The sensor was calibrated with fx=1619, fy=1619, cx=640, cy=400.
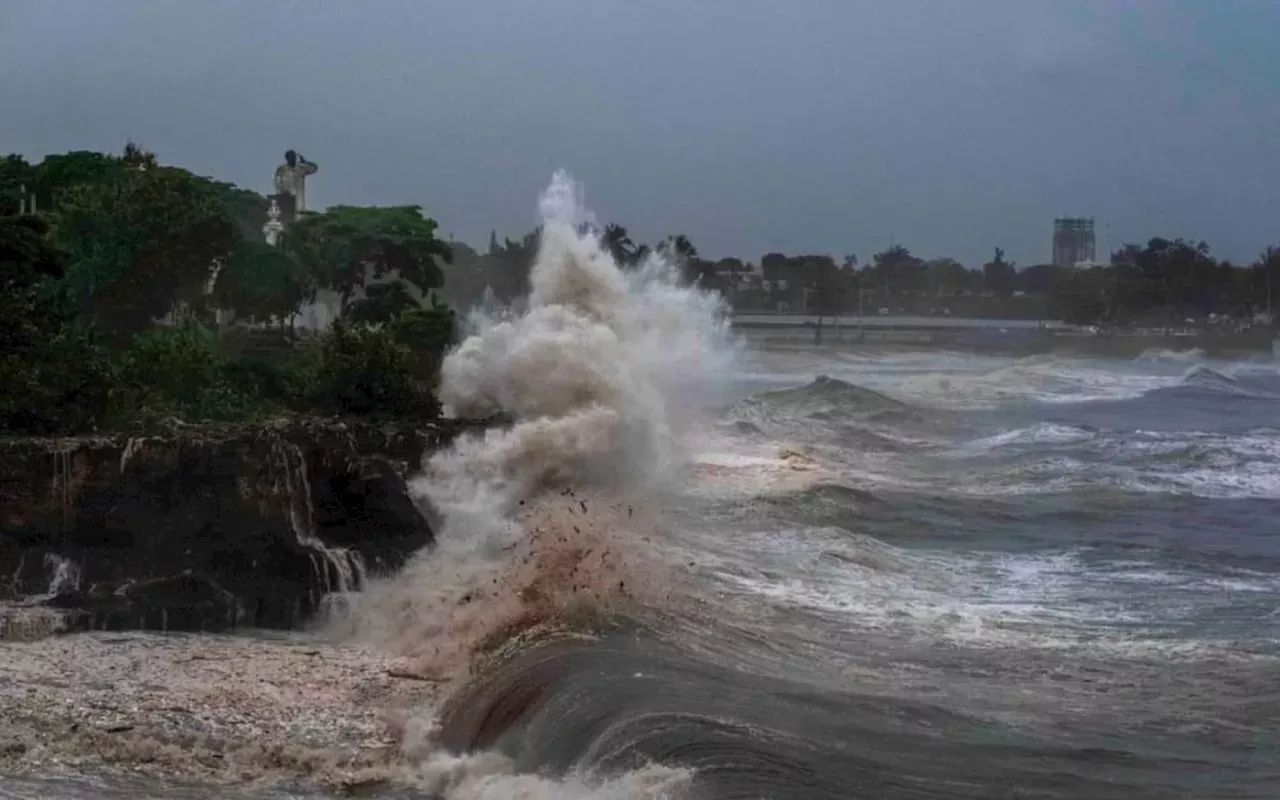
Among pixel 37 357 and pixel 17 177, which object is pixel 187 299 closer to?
pixel 17 177

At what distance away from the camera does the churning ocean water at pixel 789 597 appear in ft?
28.6

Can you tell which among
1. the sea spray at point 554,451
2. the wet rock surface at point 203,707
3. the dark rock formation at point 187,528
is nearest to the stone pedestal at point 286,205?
the sea spray at point 554,451

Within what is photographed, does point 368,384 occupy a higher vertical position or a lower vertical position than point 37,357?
lower

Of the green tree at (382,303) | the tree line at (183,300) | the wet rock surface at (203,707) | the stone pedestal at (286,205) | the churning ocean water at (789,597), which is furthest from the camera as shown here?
the stone pedestal at (286,205)

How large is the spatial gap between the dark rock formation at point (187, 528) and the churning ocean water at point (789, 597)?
2.36ft

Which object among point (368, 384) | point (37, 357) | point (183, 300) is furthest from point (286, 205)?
point (37, 357)

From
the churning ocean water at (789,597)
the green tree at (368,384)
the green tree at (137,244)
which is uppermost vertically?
the green tree at (137,244)

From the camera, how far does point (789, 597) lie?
44.4ft

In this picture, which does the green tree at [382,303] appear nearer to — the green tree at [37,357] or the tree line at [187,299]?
the tree line at [187,299]

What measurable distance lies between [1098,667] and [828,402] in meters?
26.8

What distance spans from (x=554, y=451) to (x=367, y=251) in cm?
1302

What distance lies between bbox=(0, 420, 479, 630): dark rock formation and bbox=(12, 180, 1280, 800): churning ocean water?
720 millimetres

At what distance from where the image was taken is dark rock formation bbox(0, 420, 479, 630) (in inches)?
515

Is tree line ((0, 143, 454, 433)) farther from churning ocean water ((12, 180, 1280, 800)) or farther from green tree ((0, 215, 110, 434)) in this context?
churning ocean water ((12, 180, 1280, 800))
